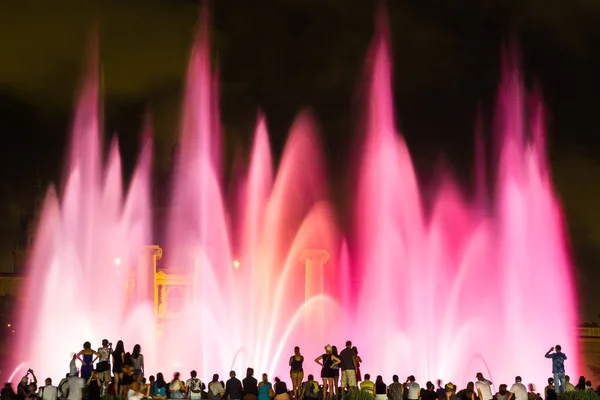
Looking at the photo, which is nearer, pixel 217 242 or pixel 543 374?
pixel 543 374

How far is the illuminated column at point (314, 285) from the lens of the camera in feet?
112

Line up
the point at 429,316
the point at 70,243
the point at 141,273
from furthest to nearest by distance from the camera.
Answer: the point at 141,273
the point at 70,243
the point at 429,316

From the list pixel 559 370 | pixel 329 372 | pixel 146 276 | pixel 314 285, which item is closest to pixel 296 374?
pixel 329 372

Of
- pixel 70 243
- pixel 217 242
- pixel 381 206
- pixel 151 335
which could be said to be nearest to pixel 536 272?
pixel 381 206

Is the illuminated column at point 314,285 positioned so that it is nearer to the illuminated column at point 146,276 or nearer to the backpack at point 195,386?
the illuminated column at point 146,276

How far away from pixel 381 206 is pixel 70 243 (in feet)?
37.0

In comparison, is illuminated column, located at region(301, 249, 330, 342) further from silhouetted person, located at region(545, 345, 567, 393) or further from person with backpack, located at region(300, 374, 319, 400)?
person with backpack, located at region(300, 374, 319, 400)

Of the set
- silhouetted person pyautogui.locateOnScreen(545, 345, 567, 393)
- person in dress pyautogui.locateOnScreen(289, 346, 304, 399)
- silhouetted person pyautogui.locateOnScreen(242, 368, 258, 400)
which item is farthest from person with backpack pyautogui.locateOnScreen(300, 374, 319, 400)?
silhouetted person pyautogui.locateOnScreen(545, 345, 567, 393)

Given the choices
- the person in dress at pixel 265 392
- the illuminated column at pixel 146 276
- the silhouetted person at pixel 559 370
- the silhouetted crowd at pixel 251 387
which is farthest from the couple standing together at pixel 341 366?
the illuminated column at pixel 146 276

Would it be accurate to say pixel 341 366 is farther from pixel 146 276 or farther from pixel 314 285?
pixel 146 276

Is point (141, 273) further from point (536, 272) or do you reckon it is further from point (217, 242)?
point (536, 272)

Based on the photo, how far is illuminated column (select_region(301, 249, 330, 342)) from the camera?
112 feet

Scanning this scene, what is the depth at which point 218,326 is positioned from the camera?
3083 cm

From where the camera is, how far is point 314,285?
3522 centimetres
